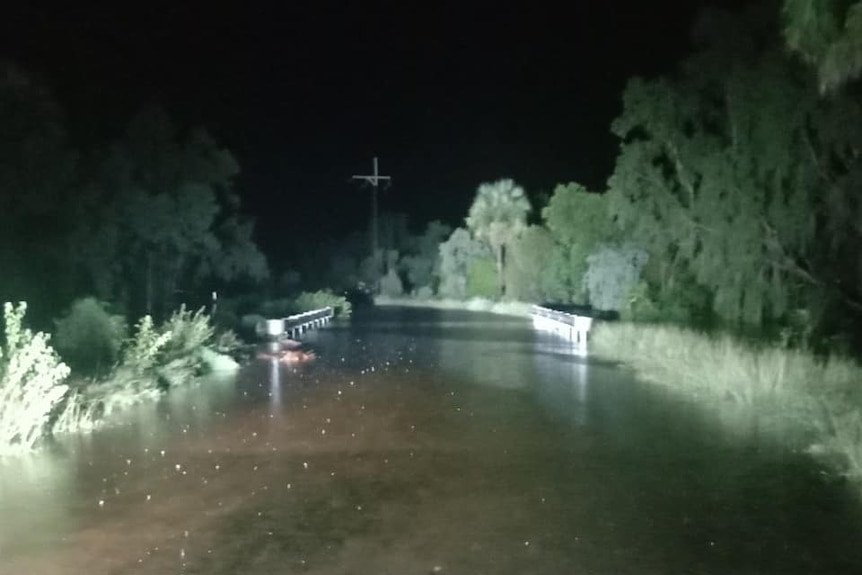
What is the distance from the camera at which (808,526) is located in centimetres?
1180

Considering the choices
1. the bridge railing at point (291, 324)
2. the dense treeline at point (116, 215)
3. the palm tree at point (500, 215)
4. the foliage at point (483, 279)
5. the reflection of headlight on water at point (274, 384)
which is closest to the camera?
the reflection of headlight on water at point (274, 384)

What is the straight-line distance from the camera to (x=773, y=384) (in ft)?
72.3

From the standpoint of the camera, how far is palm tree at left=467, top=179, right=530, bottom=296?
9181 cm

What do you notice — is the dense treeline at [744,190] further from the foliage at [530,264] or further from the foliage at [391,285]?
A: the foliage at [391,285]

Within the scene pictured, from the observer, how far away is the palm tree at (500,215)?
9181 centimetres

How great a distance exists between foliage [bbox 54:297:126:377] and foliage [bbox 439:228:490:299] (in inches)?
2825

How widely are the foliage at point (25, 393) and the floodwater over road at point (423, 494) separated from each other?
0.57 meters

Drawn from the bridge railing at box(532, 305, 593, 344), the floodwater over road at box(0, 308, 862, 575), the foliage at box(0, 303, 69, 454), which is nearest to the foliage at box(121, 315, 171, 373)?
the floodwater over road at box(0, 308, 862, 575)

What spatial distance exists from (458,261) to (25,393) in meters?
86.6

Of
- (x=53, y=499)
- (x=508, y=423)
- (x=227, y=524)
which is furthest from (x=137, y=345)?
(x=227, y=524)

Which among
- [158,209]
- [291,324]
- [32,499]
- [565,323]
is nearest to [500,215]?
[565,323]

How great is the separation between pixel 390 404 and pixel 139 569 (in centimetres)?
1232

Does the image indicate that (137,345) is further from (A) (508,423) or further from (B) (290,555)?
(B) (290,555)

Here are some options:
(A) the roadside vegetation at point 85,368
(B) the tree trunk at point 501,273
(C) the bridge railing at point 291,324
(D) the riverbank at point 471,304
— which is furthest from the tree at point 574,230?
(A) the roadside vegetation at point 85,368
